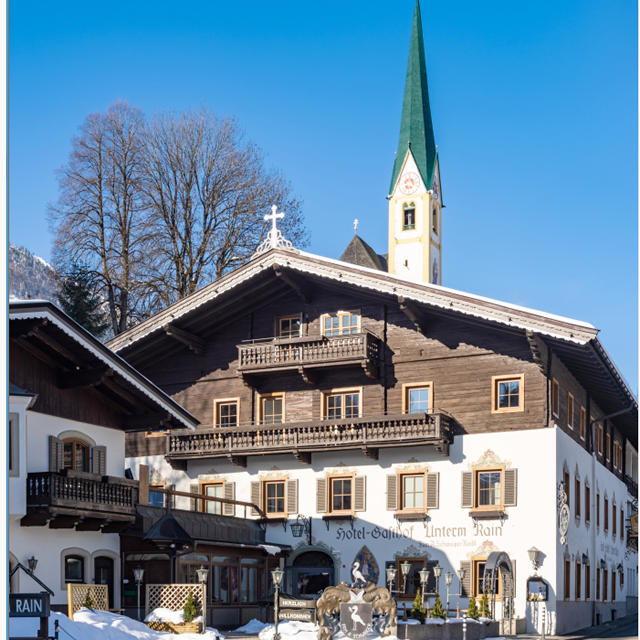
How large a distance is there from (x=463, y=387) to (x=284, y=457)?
608 centimetres

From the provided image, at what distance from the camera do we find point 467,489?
29938 millimetres

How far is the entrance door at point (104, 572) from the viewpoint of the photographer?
24188 mm

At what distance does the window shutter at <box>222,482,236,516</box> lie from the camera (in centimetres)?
3266

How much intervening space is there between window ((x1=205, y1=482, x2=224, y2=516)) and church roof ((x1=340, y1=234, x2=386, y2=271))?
103 feet

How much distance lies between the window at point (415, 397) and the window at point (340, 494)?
2840mm

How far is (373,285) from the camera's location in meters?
31.2

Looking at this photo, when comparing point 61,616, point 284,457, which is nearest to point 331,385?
point 284,457

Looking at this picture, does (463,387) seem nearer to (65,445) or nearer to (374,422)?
(374,422)

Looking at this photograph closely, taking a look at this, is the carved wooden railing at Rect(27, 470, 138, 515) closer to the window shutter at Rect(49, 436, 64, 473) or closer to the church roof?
the window shutter at Rect(49, 436, 64, 473)

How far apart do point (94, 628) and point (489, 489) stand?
48.7 feet

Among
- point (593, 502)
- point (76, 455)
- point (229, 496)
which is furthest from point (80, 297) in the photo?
point (593, 502)

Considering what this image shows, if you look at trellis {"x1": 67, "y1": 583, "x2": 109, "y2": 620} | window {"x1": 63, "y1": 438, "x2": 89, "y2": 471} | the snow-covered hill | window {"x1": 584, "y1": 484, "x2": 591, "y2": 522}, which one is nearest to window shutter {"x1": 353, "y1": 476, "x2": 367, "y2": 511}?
window {"x1": 584, "y1": 484, "x2": 591, "y2": 522}

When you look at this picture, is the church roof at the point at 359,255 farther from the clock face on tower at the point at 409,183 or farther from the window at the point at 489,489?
the window at the point at 489,489

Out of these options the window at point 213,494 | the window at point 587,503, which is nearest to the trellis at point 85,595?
the window at point 213,494
